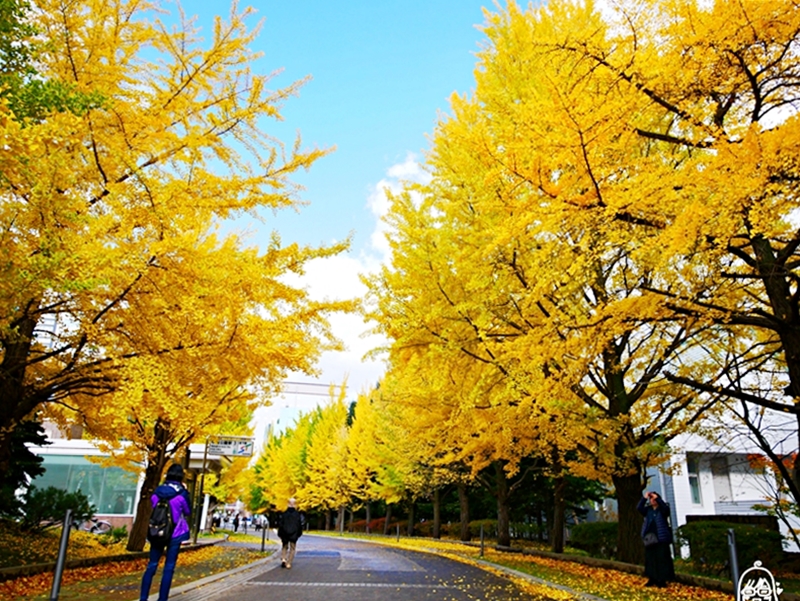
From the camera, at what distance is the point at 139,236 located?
23.4ft

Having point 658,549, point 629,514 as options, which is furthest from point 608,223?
point 629,514

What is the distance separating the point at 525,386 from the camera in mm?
8469

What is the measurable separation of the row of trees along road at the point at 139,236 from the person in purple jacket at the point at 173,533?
940mm

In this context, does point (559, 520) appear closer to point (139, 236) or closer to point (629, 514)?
point (629, 514)

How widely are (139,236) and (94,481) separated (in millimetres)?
19203

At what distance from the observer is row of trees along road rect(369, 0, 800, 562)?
5379mm

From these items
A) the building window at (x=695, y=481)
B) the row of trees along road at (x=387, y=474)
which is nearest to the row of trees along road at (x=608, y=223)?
the row of trees along road at (x=387, y=474)

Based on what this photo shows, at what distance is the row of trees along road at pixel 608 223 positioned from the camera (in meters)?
5.38

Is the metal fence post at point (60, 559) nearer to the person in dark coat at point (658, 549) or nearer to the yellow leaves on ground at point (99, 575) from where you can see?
the yellow leaves on ground at point (99, 575)

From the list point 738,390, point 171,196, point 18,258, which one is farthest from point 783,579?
point 18,258

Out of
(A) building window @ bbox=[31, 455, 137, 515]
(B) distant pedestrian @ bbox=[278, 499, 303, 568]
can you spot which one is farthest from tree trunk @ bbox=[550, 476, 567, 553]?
(A) building window @ bbox=[31, 455, 137, 515]

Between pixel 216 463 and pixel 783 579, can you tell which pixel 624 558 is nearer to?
pixel 783 579

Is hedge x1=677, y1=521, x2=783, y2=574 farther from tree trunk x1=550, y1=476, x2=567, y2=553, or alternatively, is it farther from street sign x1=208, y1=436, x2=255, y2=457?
street sign x1=208, y1=436, x2=255, y2=457

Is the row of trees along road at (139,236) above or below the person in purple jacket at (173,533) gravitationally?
above
